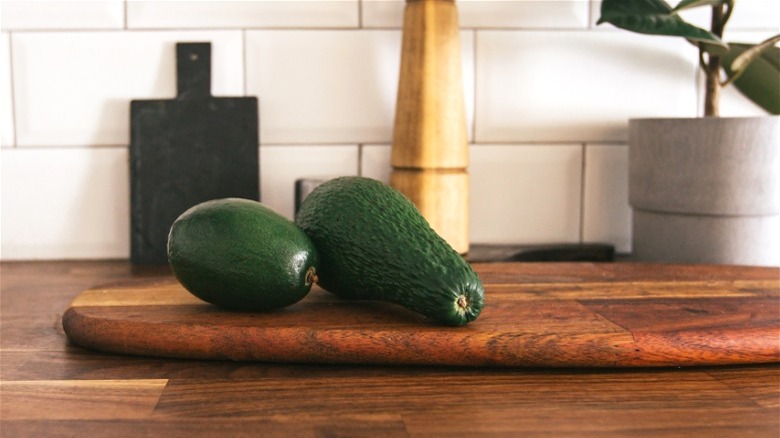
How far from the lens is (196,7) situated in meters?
0.95

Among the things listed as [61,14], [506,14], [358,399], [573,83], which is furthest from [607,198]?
[61,14]

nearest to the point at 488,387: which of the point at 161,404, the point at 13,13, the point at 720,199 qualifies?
the point at 161,404

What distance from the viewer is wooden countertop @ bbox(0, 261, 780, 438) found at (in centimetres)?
41

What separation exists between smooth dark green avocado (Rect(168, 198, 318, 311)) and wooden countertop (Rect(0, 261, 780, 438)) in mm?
60

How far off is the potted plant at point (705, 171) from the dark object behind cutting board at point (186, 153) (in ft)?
1.52

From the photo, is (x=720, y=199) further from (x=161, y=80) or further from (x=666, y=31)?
(x=161, y=80)

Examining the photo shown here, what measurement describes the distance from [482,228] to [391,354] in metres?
0.50

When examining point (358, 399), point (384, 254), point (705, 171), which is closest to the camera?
point (358, 399)

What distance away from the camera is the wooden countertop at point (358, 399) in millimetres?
415

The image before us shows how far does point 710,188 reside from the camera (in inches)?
33.3

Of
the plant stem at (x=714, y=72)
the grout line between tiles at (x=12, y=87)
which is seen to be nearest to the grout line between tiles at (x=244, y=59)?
the grout line between tiles at (x=12, y=87)

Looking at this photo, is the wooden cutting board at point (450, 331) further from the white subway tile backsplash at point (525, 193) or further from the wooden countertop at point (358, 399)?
the white subway tile backsplash at point (525, 193)

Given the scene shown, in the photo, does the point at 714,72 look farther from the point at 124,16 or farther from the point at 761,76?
the point at 124,16

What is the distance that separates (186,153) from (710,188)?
0.62 metres
